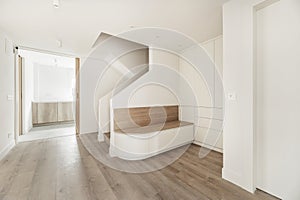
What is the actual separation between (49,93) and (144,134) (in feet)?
18.1

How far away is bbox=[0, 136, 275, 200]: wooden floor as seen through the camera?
66.4 inches

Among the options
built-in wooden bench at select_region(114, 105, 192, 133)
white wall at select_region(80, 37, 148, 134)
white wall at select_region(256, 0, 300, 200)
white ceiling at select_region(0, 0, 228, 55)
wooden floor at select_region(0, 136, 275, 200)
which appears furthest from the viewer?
white wall at select_region(80, 37, 148, 134)

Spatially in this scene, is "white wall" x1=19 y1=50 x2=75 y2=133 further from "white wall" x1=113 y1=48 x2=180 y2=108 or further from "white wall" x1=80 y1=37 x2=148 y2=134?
"white wall" x1=113 y1=48 x2=180 y2=108

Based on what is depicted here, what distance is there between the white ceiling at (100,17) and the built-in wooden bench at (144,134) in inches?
62.4

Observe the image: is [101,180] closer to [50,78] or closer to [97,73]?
[97,73]

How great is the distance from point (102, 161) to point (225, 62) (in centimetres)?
245

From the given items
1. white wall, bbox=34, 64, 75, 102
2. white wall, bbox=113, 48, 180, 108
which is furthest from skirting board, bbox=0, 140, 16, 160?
white wall, bbox=34, 64, 75, 102

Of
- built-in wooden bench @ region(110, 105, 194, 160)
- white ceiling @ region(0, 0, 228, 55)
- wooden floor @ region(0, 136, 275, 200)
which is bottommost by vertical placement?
wooden floor @ region(0, 136, 275, 200)

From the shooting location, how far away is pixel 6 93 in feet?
9.76

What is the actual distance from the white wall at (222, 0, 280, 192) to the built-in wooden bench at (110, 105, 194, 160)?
1189 mm

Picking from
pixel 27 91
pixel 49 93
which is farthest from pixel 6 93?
pixel 49 93

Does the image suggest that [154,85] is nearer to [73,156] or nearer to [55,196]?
[73,156]

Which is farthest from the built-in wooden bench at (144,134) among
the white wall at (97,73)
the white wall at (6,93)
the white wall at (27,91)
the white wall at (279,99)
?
the white wall at (27,91)

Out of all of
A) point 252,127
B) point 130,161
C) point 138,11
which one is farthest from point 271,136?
point 138,11
